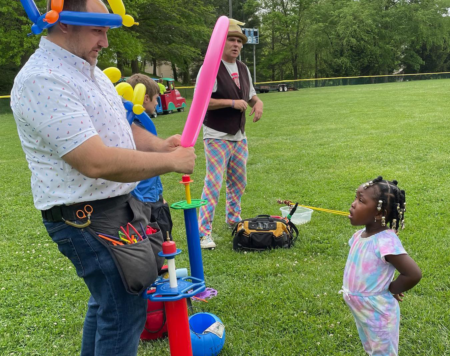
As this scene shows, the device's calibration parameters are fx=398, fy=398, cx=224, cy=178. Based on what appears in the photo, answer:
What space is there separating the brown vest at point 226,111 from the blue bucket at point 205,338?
1974mm

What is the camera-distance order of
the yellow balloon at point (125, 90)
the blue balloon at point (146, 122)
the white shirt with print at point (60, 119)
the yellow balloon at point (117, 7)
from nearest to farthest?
the white shirt with print at point (60, 119) < the yellow balloon at point (117, 7) < the yellow balloon at point (125, 90) < the blue balloon at point (146, 122)

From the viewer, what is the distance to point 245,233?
13.2 feet

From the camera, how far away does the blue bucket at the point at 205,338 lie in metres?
2.41

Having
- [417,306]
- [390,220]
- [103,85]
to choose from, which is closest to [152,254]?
[103,85]

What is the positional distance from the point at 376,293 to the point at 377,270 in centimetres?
12

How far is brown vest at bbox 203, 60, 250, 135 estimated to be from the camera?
3961 mm

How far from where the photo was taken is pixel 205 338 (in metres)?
2.43

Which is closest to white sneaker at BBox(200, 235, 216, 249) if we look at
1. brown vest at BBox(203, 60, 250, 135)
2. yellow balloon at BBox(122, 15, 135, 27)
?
brown vest at BBox(203, 60, 250, 135)

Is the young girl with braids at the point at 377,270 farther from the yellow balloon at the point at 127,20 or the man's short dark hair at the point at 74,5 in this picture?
the man's short dark hair at the point at 74,5

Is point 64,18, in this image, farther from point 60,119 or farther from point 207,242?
point 207,242

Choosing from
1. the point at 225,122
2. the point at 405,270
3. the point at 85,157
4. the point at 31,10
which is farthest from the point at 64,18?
the point at 225,122

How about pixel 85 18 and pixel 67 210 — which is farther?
pixel 67 210

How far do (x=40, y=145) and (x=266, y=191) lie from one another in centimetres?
476

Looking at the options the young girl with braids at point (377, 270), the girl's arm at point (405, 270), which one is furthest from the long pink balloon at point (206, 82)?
the girl's arm at point (405, 270)
